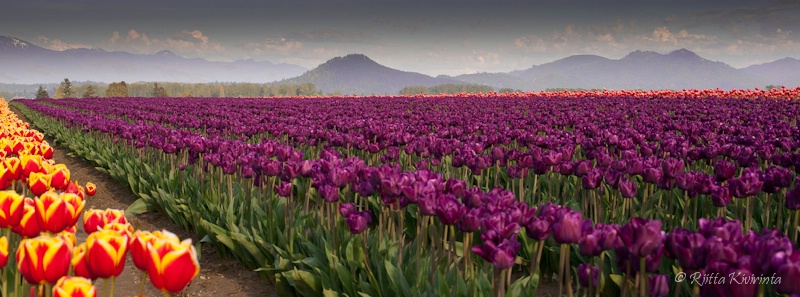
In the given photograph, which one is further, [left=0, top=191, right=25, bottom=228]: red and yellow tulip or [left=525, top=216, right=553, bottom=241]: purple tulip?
[left=525, top=216, right=553, bottom=241]: purple tulip

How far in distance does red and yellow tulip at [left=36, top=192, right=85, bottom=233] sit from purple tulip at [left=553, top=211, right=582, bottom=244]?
2482 mm

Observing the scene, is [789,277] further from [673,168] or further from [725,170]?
[725,170]

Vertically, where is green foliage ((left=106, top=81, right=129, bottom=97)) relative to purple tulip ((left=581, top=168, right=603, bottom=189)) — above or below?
below

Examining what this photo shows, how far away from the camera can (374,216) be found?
7352 millimetres

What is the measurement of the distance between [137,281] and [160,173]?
3.64 m

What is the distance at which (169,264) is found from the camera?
209 centimetres

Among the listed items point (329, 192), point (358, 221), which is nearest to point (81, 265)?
point (358, 221)

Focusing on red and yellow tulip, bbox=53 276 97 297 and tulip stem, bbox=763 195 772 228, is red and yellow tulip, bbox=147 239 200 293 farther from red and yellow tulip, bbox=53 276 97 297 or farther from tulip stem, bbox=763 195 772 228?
tulip stem, bbox=763 195 772 228

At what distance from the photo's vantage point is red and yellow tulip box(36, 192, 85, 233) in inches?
115

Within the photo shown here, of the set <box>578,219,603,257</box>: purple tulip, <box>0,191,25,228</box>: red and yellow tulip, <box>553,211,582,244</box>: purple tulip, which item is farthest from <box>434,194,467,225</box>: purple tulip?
<box>0,191,25,228</box>: red and yellow tulip

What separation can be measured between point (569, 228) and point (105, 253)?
2112 millimetres

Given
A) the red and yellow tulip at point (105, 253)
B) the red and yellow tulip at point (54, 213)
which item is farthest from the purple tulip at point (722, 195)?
the red and yellow tulip at point (54, 213)

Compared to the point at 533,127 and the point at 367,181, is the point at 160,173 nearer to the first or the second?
the point at 367,181

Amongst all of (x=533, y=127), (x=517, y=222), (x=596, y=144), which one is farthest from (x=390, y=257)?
(x=533, y=127)
